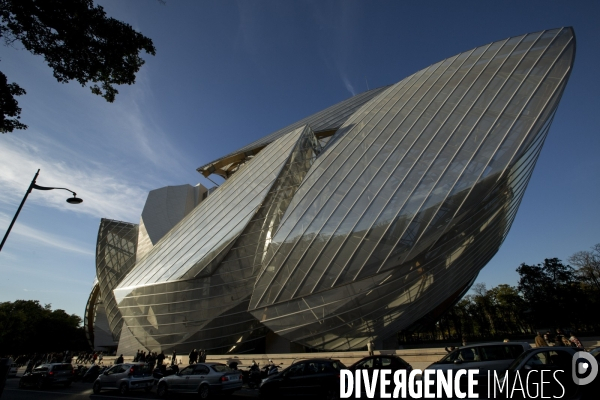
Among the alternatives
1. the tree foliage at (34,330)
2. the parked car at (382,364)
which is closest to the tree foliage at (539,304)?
the parked car at (382,364)

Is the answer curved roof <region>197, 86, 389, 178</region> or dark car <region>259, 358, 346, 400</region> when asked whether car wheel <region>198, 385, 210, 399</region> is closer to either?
dark car <region>259, 358, 346, 400</region>

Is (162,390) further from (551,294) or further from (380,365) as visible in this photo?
(551,294)

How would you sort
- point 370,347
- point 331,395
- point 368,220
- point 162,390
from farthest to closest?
point 368,220 → point 370,347 → point 162,390 → point 331,395

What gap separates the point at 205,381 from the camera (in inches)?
436

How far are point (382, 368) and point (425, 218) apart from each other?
8577mm

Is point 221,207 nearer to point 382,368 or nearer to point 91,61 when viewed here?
point 91,61

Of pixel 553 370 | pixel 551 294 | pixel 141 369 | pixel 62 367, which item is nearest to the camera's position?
pixel 553 370

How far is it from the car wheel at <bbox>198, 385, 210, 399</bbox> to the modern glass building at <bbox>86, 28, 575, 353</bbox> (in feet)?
24.1

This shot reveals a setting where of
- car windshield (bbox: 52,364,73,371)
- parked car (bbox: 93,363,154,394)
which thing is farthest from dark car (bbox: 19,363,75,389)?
parked car (bbox: 93,363,154,394)

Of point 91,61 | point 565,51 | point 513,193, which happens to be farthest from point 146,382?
point 565,51

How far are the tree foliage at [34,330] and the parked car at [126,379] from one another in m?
66.9

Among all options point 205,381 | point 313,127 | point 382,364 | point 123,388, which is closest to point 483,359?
point 382,364

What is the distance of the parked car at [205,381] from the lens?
10930 mm

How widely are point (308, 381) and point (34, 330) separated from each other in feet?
275
